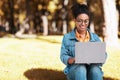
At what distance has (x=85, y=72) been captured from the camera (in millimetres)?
7195

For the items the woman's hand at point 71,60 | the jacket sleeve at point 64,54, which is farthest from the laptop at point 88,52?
the jacket sleeve at point 64,54

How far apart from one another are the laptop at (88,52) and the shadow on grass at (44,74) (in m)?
2.81

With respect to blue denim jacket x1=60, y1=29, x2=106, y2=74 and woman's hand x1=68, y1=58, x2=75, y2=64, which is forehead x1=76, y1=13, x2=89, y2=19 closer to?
blue denim jacket x1=60, y1=29, x2=106, y2=74

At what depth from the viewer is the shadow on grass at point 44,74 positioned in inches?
389

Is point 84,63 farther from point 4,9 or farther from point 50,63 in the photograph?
point 4,9

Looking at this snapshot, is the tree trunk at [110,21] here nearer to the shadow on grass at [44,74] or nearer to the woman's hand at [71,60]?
the shadow on grass at [44,74]

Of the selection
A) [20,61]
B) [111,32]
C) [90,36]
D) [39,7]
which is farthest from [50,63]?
[39,7]

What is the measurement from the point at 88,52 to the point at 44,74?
337 centimetres

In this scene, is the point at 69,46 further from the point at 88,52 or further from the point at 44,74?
the point at 44,74

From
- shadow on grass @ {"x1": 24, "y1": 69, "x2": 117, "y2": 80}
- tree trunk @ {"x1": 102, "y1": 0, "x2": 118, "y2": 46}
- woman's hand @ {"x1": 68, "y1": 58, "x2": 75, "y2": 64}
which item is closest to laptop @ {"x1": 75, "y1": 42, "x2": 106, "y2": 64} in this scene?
woman's hand @ {"x1": 68, "y1": 58, "x2": 75, "y2": 64}

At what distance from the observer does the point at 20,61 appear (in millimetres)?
12383

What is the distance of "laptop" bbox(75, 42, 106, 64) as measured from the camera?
7.08 metres

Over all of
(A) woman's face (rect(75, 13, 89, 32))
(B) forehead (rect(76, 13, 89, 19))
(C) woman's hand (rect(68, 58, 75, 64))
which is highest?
(B) forehead (rect(76, 13, 89, 19))

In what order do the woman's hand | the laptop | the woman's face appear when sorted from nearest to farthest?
the laptop
the woman's hand
the woman's face
